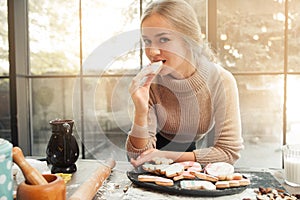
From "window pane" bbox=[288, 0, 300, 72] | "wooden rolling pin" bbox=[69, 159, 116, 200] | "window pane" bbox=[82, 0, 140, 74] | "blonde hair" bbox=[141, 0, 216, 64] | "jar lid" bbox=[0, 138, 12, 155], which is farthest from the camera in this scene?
"window pane" bbox=[82, 0, 140, 74]

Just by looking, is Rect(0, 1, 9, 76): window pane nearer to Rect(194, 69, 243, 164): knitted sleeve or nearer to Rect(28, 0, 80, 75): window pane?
Rect(28, 0, 80, 75): window pane

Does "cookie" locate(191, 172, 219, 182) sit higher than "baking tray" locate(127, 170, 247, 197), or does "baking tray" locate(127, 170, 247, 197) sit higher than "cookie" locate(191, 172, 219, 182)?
"cookie" locate(191, 172, 219, 182)

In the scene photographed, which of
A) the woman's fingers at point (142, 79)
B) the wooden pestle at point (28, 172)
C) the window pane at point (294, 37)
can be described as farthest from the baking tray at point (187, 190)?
the window pane at point (294, 37)

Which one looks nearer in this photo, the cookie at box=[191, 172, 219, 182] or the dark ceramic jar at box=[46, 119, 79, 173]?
the cookie at box=[191, 172, 219, 182]

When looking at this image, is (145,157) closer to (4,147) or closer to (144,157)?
(144,157)

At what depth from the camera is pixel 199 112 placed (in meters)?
1.40

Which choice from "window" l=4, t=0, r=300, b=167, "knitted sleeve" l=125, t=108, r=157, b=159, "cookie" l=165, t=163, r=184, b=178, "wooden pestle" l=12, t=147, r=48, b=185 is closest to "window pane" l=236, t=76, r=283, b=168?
"window" l=4, t=0, r=300, b=167

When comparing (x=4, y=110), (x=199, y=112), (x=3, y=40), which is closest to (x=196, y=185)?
(x=199, y=112)

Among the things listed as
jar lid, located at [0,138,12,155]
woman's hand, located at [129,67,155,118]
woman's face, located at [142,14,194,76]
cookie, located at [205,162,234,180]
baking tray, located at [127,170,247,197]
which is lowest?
baking tray, located at [127,170,247,197]

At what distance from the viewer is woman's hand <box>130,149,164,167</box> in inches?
45.0

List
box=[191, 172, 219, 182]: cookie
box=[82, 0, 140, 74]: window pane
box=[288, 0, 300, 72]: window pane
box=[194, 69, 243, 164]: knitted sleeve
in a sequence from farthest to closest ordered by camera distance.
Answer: box=[82, 0, 140, 74]: window pane < box=[288, 0, 300, 72]: window pane < box=[194, 69, 243, 164]: knitted sleeve < box=[191, 172, 219, 182]: cookie

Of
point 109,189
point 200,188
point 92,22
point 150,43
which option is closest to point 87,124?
point 92,22

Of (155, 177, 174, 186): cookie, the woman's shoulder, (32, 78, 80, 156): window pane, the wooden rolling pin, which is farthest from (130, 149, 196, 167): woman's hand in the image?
(32, 78, 80, 156): window pane

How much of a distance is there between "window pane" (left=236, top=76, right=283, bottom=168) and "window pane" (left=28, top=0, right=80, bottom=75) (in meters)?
1.11
